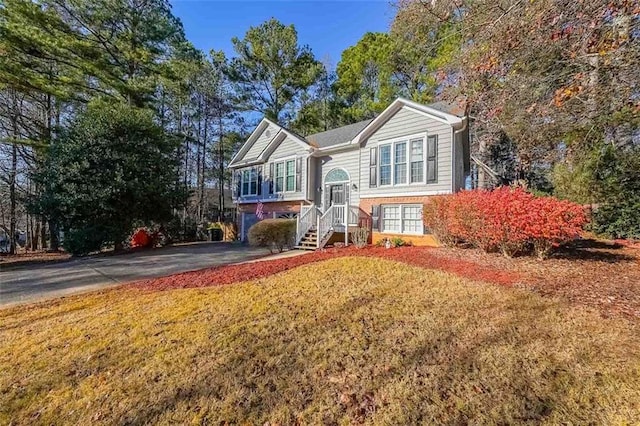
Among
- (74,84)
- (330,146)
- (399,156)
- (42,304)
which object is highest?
(74,84)

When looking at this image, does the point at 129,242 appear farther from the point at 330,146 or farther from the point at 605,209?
the point at 605,209

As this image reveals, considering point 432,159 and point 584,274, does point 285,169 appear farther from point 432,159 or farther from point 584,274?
point 584,274

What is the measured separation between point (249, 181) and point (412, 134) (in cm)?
1043

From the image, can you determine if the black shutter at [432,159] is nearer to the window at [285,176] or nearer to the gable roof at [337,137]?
the gable roof at [337,137]

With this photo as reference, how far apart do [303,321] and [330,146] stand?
1086 cm

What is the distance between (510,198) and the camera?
7.27m

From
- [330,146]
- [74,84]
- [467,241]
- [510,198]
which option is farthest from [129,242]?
[510,198]

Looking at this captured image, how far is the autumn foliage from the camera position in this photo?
664cm

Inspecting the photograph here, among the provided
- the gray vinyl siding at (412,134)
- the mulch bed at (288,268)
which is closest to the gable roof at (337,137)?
the gray vinyl siding at (412,134)

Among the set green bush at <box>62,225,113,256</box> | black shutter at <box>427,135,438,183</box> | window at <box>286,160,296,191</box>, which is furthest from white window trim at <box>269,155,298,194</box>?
green bush at <box>62,225,113,256</box>

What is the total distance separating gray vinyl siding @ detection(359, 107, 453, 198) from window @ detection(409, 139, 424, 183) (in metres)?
0.25

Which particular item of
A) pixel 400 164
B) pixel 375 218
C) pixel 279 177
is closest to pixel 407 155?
pixel 400 164

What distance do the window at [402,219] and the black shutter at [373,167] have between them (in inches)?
44.3

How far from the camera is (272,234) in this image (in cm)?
1154
